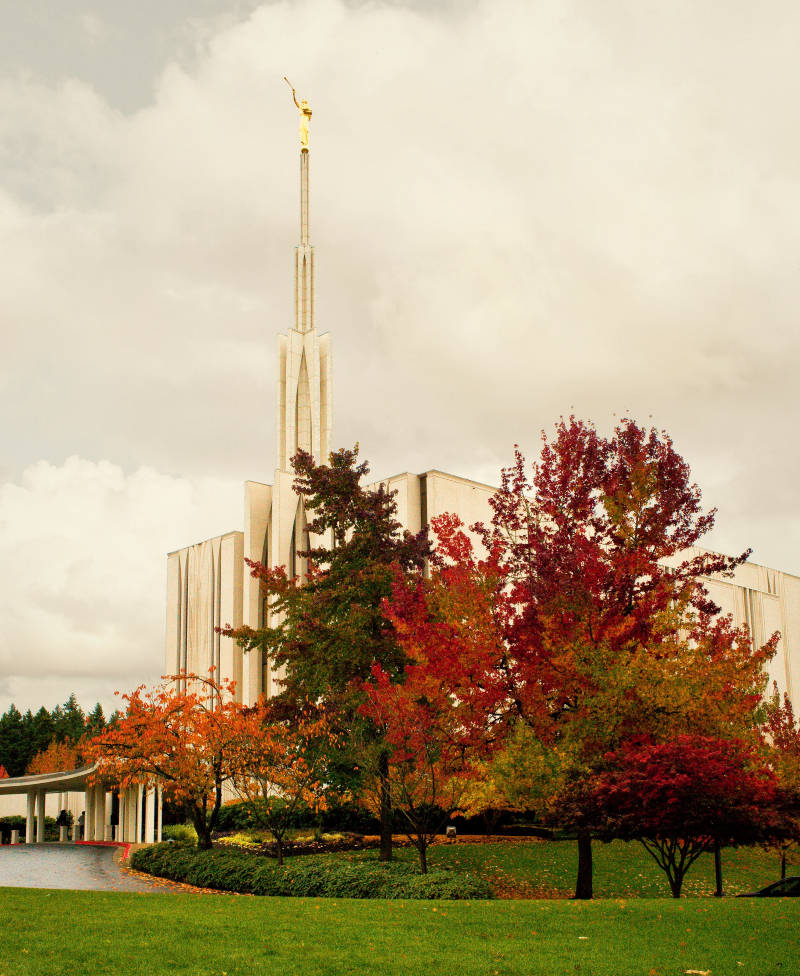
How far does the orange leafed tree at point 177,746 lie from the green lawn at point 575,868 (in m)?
3.67

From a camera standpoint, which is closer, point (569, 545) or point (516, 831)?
point (569, 545)

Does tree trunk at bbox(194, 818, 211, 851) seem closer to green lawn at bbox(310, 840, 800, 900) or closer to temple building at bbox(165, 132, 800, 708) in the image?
green lawn at bbox(310, 840, 800, 900)

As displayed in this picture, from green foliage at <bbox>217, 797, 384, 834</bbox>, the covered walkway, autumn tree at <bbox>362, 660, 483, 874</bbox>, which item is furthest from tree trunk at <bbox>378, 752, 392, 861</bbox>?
the covered walkway

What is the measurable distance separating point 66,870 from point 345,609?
10589 millimetres

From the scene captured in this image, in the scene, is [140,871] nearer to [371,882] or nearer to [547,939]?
[371,882]

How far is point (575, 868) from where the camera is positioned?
24.9m

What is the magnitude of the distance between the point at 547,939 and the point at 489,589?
8.02 metres

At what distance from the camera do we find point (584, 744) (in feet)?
52.3

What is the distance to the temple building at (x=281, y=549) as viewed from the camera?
2109 inches

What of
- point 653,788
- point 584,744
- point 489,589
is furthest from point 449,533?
point 653,788

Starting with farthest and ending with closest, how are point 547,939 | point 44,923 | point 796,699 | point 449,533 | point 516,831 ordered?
1. point 796,699
2. point 516,831
3. point 449,533
4. point 44,923
5. point 547,939

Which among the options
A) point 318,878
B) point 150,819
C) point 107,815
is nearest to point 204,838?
point 318,878

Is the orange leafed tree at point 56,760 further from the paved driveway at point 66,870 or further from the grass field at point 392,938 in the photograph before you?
the grass field at point 392,938

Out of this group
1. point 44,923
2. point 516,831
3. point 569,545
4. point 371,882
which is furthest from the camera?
point 516,831
